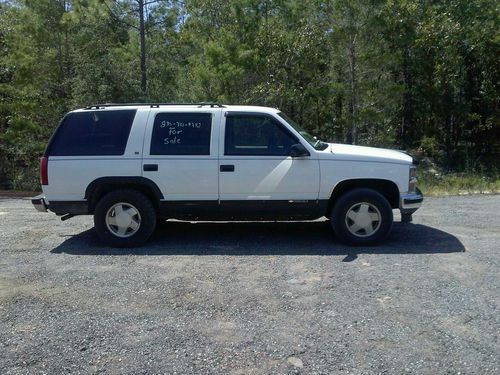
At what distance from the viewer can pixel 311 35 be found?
49.0 feet

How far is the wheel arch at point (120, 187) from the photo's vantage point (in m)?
7.17

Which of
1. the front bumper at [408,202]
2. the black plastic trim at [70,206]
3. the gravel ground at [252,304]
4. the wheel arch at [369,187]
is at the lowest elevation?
the gravel ground at [252,304]

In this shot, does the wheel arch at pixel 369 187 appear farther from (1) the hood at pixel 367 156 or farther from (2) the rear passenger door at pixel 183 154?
(2) the rear passenger door at pixel 183 154

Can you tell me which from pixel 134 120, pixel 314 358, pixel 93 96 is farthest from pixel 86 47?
pixel 314 358

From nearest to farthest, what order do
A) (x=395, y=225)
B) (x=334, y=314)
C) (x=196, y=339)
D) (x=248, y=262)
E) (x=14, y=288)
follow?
1. (x=196, y=339)
2. (x=334, y=314)
3. (x=14, y=288)
4. (x=248, y=262)
5. (x=395, y=225)

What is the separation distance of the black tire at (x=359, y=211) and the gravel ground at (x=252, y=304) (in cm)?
18

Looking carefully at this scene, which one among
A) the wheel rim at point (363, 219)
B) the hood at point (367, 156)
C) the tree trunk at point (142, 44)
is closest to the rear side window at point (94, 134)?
the hood at point (367, 156)

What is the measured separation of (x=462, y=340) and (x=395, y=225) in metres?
4.30

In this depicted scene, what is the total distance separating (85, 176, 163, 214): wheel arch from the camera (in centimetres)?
717

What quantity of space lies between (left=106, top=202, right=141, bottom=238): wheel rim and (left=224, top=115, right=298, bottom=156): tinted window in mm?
1501

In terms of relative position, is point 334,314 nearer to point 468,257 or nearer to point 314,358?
point 314,358

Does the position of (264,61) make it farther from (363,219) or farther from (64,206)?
(64,206)

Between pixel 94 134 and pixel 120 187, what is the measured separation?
0.79m

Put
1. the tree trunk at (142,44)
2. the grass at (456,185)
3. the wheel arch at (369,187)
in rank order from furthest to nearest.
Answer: the tree trunk at (142,44) → the grass at (456,185) → the wheel arch at (369,187)
